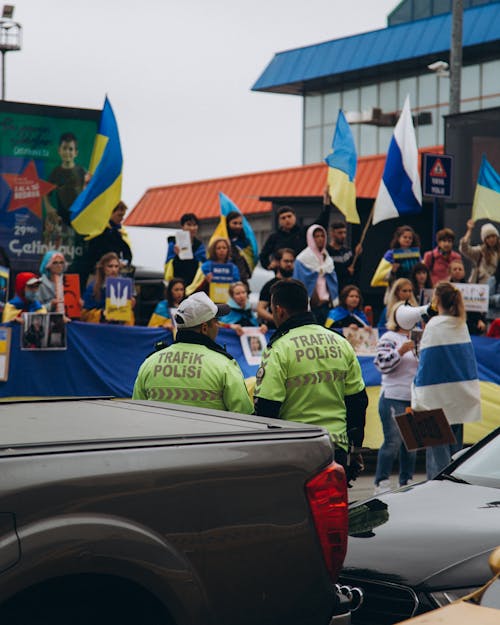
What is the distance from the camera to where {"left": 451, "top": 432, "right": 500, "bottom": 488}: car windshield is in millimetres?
6297

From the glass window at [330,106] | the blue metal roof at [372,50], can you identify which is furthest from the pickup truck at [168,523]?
the glass window at [330,106]

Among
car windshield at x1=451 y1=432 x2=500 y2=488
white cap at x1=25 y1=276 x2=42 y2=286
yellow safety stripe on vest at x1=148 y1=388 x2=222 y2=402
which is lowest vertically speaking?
car windshield at x1=451 y1=432 x2=500 y2=488

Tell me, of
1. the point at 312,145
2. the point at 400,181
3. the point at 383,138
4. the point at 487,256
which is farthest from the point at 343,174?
the point at 312,145

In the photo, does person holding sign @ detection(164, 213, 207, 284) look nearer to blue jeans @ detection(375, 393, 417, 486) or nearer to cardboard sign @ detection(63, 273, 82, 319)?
cardboard sign @ detection(63, 273, 82, 319)

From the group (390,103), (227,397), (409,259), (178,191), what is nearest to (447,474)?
(227,397)

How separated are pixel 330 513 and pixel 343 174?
12.6m

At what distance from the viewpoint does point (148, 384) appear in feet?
20.8

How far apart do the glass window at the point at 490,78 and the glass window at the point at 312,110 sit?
1173 centimetres

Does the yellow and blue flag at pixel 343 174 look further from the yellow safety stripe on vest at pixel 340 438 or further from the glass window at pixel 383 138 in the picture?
the glass window at pixel 383 138

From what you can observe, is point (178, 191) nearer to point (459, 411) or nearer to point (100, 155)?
point (100, 155)

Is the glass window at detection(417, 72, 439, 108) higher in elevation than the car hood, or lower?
higher

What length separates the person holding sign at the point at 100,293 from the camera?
13102 mm

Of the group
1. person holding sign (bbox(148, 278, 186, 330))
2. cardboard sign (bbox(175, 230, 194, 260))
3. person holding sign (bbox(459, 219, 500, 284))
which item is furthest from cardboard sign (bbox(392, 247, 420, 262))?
person holding sign (bbox(148, 278, 186, 330))

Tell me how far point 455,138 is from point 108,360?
8.31m
